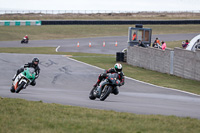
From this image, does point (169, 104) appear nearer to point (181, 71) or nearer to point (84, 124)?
point (84, 124)

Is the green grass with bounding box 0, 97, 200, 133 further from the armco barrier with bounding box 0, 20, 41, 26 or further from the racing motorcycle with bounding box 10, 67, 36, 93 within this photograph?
the armco barrier with bounding box 0, 20, 41, 26

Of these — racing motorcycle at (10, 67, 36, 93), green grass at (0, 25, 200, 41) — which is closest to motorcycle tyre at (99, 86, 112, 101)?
racing motorcycle at (10, 67, 36, 93)

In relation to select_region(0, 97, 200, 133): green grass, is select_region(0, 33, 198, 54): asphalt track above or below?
below

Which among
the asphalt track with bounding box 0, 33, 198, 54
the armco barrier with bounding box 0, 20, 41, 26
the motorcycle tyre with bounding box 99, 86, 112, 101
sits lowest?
the asphalt track with bounding box 0, 33, 198, 54

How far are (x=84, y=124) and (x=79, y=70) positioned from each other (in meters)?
16.2

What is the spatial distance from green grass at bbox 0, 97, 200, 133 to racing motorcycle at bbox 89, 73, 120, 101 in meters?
2.47

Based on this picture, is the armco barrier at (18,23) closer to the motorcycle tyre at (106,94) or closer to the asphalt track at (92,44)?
the asphalt track at (92,44)

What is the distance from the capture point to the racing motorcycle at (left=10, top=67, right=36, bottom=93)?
14.3 metres

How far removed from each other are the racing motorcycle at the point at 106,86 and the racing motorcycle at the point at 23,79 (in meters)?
2.87

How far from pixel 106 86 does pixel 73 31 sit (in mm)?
52697

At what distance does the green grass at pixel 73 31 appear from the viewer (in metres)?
60.5

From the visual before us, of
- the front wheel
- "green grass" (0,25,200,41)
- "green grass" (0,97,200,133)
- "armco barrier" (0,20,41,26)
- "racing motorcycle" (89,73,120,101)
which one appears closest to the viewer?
"green grass" (0,97,200,133)

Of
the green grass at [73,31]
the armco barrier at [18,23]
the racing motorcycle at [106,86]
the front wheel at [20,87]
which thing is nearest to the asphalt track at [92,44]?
the green grass at [73,31]

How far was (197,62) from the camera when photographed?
21.2m
